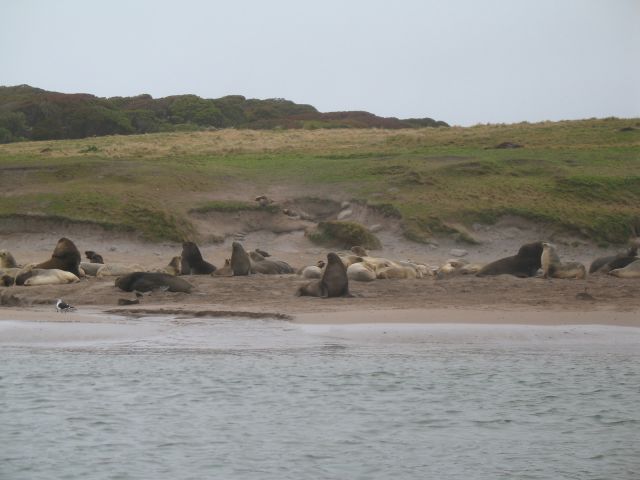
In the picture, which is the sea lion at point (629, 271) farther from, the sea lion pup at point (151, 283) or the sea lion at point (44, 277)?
the sea lion at point (44, 277)

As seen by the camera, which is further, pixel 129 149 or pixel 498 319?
pixel 129 149

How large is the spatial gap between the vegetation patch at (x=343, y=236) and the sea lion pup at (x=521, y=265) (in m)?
5.19

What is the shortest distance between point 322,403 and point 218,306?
18.5 feet

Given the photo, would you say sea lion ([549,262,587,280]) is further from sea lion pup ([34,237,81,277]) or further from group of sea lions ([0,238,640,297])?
sea lion pup ([34,237,81,277])

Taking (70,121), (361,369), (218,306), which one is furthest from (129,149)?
(361,369)

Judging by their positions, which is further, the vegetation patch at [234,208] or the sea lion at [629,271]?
the vegetation patch at [234,208]

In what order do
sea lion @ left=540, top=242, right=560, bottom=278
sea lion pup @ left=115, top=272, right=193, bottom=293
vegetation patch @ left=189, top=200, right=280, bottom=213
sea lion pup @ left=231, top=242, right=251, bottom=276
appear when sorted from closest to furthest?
sea lion pup @ left=115, top=272, right=193, bottom=293 → sea lion @ left=540, top=242, right=560, bottom=278 → sea lion pup @ left=231, top=242, right=251, bottom=276 → vegetation patch @ left=189, top=200, right=280, bottom=213

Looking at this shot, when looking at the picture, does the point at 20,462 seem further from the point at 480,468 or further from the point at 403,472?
the point at 480,468

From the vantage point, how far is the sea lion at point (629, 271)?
17.8 meters

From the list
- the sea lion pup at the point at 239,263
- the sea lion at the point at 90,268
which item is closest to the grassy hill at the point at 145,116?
the sea lion pup at the point at 239,263

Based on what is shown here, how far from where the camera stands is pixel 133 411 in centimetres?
903

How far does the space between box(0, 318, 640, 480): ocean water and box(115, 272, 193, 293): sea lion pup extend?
257cm

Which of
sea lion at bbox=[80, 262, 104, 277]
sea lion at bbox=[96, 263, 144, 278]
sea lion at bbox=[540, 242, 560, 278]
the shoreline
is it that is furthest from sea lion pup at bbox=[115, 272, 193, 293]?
sea lion at bbox=[540, 242, 560, 278]

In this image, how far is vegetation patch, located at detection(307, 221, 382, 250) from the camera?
23.3 meters
